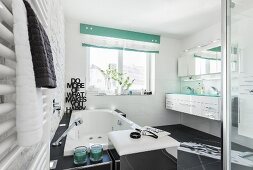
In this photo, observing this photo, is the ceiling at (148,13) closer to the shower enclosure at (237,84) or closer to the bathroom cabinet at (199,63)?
the bathroom cabinet at (199,63)

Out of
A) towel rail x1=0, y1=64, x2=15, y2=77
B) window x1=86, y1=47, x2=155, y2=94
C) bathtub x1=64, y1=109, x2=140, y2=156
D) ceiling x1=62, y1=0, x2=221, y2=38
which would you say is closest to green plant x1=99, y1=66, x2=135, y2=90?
window x1=86, y1=47, x2=155, y2=94

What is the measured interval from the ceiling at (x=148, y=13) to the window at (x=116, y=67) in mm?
619

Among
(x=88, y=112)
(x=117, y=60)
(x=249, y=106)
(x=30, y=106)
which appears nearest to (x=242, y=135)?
(x=249, y=106)

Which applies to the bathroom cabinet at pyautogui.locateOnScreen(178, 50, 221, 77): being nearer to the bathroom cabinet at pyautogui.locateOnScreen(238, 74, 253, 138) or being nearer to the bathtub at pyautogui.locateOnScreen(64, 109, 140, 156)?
the bathroom cabinet at pyautogui.locateOnScreen(238, 74, 253, 138)

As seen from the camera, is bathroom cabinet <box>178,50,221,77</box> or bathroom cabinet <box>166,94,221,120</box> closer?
bathroom cabinet <box>166,94,221,120</box>

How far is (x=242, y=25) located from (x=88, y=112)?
2.60 meters

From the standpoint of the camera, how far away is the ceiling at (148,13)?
2.39m

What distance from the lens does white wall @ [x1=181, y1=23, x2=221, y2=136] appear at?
9.98 feet

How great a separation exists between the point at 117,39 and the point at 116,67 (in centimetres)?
64

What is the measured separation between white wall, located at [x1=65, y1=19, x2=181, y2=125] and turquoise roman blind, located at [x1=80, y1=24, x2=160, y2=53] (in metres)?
0.18

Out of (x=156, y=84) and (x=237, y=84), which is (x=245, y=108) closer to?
(x=237, y=84)

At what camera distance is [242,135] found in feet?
4.63

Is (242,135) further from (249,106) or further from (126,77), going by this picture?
(126,77)

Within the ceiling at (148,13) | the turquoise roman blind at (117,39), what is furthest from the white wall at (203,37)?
the turquoise roman blind at (117,39)
